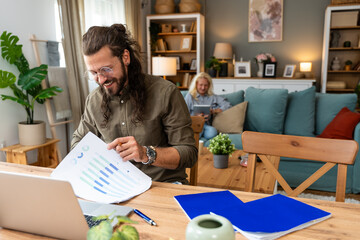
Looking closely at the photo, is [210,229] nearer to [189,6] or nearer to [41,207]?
[41,207]

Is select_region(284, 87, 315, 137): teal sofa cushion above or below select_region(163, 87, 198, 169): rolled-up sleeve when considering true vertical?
below

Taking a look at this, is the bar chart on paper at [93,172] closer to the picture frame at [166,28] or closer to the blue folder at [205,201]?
the blue folder at [205,201]

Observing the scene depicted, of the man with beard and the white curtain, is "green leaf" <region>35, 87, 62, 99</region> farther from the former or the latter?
the man with beard

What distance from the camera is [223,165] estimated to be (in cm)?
230

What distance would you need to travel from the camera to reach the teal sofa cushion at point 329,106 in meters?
3.23

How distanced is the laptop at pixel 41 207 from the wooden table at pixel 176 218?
0.13 feet

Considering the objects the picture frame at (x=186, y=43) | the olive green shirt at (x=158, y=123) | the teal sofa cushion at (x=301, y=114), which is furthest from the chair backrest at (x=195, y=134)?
the picture frame at (x=186, y=43)

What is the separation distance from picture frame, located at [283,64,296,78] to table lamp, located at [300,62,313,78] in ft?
0.42

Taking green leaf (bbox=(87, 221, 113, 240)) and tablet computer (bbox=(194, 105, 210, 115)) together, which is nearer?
green leaf (bbox=(87, 221, 113, 240))

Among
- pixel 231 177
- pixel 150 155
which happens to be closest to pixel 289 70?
pixel 231 177

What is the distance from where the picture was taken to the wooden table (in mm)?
774

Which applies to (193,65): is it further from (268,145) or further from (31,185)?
(31,185)

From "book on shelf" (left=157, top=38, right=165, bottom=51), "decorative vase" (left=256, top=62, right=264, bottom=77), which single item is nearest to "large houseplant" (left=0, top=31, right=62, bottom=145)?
"book on shelf" (left=157, top=38, right=165, bottom=51)

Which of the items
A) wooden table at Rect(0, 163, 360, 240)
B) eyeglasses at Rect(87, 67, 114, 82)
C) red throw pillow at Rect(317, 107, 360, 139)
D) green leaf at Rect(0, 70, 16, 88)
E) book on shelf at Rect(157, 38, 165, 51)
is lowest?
red throw pillow at Rect(317, 107, 360, 139)
